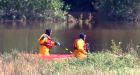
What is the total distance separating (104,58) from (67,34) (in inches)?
817

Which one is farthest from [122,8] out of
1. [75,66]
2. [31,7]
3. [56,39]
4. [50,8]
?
Result: [75,66]

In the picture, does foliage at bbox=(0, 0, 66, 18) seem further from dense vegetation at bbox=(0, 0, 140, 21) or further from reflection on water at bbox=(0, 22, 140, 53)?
reflection on water at bbox=(0, 22, 140, 53)

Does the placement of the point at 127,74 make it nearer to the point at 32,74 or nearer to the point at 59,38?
the point at 32,74

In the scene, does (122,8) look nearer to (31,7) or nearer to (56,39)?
(31,7)

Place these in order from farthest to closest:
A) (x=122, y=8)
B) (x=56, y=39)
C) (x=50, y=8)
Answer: (x=50, y=8) < (x=122, y=8) < (x=56, y=39)

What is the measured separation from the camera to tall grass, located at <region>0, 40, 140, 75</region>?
37.9 ft

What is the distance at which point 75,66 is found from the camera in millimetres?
12680

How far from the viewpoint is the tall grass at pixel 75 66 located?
1154cm

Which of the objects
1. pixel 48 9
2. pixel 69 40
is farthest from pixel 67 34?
pixel 48 9

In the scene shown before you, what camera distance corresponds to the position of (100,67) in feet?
40.5

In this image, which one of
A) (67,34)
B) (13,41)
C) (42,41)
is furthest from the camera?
(67,34)

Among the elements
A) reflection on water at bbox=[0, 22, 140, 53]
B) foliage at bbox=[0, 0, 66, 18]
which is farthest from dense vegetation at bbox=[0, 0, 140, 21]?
reflection on water at bbox=[0, 22, 140, 53]

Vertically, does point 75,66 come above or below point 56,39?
above

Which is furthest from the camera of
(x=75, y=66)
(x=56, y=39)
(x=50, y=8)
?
(x=50, y=8)
